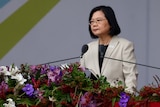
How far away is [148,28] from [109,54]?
141 cm

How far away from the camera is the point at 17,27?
12.8 feet

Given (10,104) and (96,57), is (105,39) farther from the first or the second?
(10,104)

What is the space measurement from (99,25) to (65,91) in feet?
3.11

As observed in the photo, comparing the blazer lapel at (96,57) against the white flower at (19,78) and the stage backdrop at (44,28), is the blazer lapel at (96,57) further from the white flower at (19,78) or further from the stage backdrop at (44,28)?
the stage backdrop at (44,28)

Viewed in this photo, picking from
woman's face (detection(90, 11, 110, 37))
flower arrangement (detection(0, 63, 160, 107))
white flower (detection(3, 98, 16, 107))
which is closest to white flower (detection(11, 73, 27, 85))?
flower arrangement (detection(0, 63, 160, 107))

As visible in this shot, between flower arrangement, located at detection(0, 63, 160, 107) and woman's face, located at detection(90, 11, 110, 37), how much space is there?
2.55 ft

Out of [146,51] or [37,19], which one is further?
[37,19]

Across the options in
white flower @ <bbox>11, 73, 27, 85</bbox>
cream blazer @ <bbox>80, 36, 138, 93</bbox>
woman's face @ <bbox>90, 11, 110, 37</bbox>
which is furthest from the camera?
woman's face @ <bbox>90, 11, 110, 37</bbox>

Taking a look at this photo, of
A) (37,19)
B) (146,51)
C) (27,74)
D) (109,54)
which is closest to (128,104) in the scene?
(27,74)

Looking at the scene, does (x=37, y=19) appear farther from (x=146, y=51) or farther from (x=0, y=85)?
(x=0, y=85)

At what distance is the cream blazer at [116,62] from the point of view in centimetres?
223

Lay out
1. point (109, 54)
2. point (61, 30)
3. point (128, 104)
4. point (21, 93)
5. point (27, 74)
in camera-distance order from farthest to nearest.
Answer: point (61, 30), point (109, 54), point (27, 74), point (21, 93), point (128, 104)

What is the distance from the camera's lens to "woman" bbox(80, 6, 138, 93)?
225 centimetres

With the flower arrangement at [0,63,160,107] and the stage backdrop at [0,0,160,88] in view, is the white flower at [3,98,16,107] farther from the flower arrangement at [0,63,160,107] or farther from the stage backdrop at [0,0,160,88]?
the stage backdrop at [0,0,160,88]
